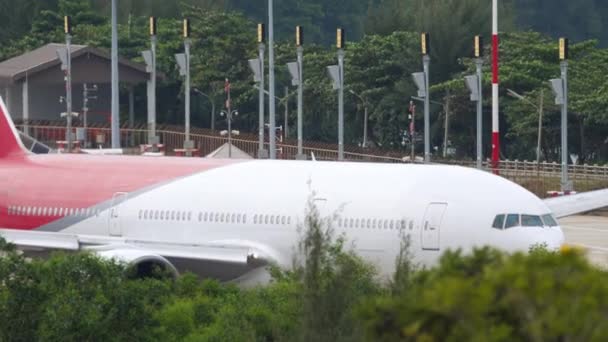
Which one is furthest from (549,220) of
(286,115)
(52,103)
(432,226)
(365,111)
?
(52,103)

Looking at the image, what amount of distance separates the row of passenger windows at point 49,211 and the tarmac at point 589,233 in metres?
15.0

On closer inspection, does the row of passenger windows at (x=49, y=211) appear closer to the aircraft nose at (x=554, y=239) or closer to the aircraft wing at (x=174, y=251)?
the aircraft wing at (x=174, y=251)

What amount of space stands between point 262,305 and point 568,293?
15.3m

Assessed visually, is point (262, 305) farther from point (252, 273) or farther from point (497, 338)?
A: point (497, 338)

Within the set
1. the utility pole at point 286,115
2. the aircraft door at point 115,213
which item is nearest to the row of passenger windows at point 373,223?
the aircraft door at point 115,213

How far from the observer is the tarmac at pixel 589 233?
44188 millimetres

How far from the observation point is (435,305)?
864cm

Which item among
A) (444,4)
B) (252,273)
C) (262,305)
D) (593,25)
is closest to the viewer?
(262,305)

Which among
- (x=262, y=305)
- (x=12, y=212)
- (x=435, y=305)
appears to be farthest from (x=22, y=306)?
(x=435, y=305)

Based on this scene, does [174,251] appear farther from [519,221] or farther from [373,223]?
[519,221]

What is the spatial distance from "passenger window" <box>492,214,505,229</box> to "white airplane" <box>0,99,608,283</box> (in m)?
0.02

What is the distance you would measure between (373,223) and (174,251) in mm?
4025

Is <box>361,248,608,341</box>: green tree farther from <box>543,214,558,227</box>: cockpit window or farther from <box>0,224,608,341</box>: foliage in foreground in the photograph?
<box>543,214,558,227</box>: cockpit window

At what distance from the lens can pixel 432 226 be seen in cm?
2658
